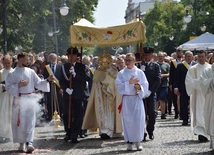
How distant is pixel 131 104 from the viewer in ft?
39.5

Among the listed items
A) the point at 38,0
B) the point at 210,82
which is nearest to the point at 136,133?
the point at 210,82

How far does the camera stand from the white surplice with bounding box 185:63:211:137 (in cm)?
1305

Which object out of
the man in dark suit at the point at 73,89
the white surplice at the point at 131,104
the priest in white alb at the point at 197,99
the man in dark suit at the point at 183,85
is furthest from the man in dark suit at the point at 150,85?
the man in dark suit at the point at 183,85

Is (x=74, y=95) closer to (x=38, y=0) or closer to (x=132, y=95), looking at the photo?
(x=132, y=95)

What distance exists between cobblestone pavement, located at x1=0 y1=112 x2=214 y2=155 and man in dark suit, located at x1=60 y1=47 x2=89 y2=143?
464 mm

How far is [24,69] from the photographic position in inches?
481

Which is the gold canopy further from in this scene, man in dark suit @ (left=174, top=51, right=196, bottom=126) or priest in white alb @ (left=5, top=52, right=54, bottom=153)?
man in dark suit @ (left=174, top=51, right=196, bottom=126)

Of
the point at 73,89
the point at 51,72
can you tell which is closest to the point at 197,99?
the point at 73,89

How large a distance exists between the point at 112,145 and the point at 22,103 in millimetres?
2085

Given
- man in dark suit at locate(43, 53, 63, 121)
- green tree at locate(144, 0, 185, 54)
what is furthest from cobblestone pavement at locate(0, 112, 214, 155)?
green tree at locate(144, 0, 185, 54)

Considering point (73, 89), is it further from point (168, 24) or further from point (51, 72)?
point (168, 24)

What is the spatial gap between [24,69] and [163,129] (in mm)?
5037

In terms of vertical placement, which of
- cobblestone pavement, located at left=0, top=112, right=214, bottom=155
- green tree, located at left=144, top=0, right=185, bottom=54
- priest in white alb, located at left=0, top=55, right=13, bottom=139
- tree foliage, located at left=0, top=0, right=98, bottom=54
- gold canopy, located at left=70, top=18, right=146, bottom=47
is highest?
green tree, located at left=144, top=0, right=185, bottom=54

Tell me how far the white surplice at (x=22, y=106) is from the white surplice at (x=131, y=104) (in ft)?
5.55
